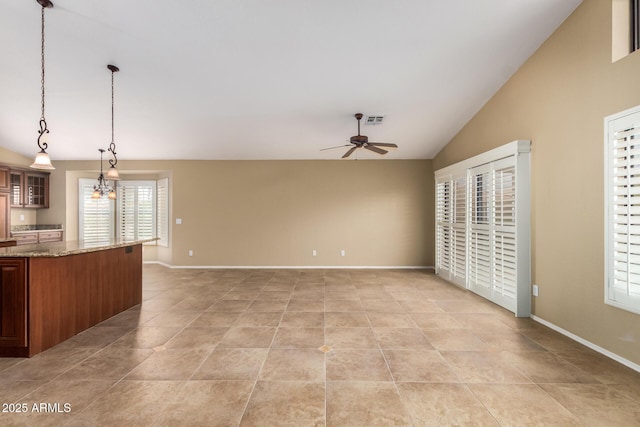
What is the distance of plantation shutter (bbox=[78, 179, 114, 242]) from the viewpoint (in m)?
7.33

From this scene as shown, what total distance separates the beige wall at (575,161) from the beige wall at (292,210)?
3.33 meters

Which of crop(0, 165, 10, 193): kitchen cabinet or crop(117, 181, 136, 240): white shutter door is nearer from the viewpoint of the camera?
crop(0, 165, 10, 193): kitchen cabinet

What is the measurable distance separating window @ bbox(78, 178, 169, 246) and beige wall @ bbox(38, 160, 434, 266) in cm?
55

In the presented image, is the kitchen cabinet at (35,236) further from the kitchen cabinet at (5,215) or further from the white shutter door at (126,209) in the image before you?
the white shutter door at (126,209)

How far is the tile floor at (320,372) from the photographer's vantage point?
1865mm

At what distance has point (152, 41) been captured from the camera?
10.8 ft

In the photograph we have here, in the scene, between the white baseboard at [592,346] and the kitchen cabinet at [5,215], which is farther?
the kitchen cabinet at [5,215]

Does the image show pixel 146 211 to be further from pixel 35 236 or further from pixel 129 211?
pixel 35 236

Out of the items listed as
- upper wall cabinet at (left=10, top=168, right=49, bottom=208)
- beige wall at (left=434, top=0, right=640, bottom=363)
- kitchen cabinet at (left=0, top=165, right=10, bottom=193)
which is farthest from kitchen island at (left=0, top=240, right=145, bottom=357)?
beige wall at (left=434, top=0, right=640, bottom=363)

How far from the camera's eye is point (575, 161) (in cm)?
305

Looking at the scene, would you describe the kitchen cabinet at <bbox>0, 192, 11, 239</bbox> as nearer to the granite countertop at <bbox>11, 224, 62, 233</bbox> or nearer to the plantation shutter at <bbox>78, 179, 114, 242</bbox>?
the granite countertop at <bbox>11, 224, 62, 233</bbox>

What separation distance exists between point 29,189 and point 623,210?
10557 millimetres

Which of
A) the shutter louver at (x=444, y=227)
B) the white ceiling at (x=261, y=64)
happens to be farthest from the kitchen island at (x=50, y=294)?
the shutter louver at (x=444, y=227)

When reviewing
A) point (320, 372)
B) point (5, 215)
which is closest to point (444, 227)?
point (320, 372)
